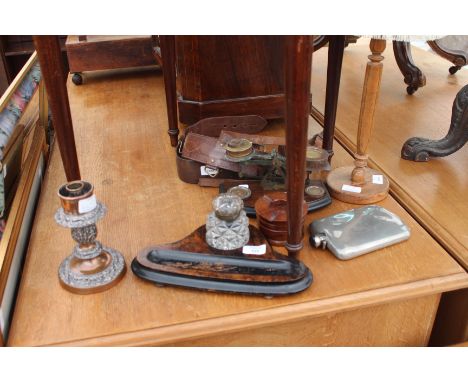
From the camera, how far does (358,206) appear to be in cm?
96

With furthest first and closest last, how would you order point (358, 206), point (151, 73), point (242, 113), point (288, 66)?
1. point (151, 73)
2. point (242, 113)
3. point (358, 206)
4. point (288, 66)

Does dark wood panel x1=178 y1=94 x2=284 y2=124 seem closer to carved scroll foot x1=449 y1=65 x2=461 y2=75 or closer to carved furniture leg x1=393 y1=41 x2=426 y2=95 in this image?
carved furniture leg x1=393 y1=41 x2=426 y2=95

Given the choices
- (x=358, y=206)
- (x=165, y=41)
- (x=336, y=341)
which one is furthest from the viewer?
(x=165, y=41)

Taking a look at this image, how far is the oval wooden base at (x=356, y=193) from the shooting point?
0.95 m

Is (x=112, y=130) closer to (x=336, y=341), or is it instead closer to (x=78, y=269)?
(x=78, y=269)

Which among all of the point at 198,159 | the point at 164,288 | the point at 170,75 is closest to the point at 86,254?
the point at 164,288

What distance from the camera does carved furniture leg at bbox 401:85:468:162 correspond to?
1.07m

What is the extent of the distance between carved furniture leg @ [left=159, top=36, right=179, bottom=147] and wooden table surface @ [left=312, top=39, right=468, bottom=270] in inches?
Answer: 18.3

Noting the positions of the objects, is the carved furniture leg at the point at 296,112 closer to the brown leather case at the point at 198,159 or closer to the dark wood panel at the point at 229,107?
the brown leather case at the point at 198,159

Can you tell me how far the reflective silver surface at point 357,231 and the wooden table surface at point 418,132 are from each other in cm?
10

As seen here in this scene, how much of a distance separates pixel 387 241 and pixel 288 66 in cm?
42

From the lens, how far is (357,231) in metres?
0.84

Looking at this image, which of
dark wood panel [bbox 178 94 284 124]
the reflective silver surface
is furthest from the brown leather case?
the reflective silver surface
